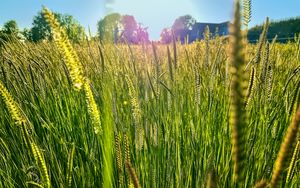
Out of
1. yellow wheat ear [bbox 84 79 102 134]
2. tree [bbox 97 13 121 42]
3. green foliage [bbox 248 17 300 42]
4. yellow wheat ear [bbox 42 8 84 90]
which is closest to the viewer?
yellow wheat ear [bbox 42 8 84 90]

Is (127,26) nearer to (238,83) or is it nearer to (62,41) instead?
(62,41)

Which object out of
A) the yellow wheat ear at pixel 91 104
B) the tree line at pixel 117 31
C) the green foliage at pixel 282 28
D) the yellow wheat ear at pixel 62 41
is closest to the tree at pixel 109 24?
the tree line at pixel 117 31

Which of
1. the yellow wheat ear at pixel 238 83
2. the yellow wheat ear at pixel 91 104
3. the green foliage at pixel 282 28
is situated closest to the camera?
the yellow wheat ear at pixel 238 83

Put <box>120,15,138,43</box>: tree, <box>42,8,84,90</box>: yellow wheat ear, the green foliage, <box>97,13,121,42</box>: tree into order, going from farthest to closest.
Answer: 1. the green foliage
2. <box>120,15,138,43</box>: tree
3. <box>97,13,121,42</box>: tree
4. <box>42,8,84,90</box>: yellow wheat ear

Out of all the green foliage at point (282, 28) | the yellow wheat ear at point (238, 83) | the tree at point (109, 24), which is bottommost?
the green foliage at point (282, 28)

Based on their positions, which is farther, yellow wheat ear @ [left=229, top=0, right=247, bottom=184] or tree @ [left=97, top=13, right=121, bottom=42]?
tree @ [left=97, top=13, right=121, bottom=42]

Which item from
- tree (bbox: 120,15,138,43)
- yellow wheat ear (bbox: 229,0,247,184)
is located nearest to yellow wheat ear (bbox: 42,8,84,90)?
yellow wheat ear (bbox: 229,0,247,184)

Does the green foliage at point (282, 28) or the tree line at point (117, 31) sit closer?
the tree line at point (117, 31)

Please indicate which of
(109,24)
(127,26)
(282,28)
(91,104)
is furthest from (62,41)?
(282,28)

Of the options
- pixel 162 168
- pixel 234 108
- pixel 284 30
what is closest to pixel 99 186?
pixel 162 168

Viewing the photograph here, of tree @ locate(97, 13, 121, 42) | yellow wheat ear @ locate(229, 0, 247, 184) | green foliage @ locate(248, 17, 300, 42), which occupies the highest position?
tree @ locate(97, 13, 121, 42)

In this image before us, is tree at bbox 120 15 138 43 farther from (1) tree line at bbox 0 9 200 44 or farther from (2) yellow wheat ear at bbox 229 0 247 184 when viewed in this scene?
(2) yellow wheat ear at bbox 229 0 247 184

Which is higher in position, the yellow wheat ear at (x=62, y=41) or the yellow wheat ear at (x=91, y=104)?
the yellow wheat ear at (x=62, y=41)

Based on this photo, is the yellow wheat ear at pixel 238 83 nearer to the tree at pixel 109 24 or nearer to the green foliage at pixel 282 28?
the tree at pixel 109 24
